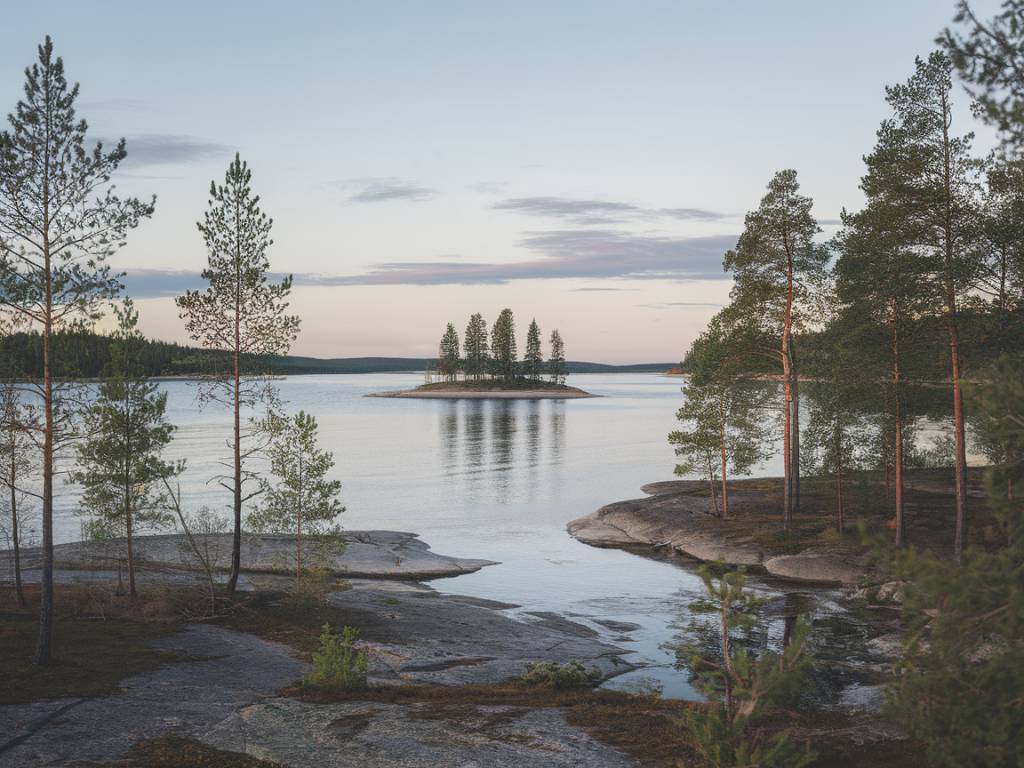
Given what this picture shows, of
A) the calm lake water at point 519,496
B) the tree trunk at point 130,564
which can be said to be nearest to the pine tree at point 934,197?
the calm lake water at point 519,496

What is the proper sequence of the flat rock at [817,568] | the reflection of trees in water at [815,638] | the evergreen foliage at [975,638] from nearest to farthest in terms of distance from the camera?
the evergreen foliage at [975,638] → the reflection of trees in water at [815,638] → the flat rock at [817,568]

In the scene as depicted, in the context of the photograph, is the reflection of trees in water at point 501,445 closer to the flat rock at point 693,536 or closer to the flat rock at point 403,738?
the flat rock at point 693,536

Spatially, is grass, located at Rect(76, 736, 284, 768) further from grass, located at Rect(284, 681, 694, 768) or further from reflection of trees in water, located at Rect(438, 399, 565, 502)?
reflection of trees in water, located at Rect(438, 399, 565, 502)

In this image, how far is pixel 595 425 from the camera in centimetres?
→ 14325

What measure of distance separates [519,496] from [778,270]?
34918 mm

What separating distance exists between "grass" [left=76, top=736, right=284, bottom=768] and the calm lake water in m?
11.3

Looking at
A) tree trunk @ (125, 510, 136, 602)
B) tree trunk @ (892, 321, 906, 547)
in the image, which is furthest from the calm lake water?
tree trunk @ (125, 510, 136, 602)

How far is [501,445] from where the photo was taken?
356ft

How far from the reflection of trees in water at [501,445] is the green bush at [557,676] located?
4577 cm

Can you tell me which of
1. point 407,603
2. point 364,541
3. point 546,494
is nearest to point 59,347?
point 407,603

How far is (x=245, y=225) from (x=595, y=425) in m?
116

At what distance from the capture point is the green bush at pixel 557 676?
19906 millimetres

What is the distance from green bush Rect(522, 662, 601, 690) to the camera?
19.9m

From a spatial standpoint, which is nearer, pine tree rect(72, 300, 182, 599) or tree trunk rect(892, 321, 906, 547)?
pine tree rect(72, 300, 182, 599)
